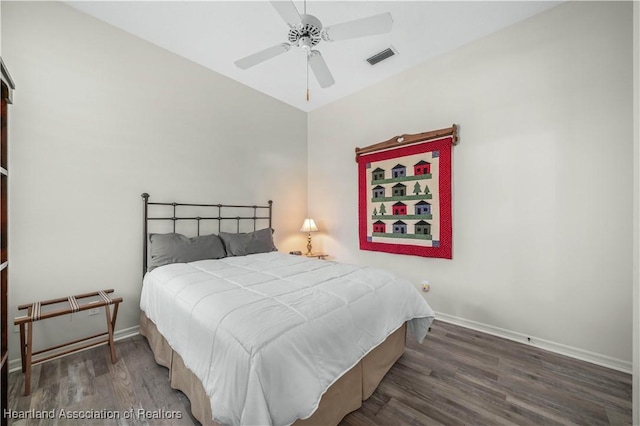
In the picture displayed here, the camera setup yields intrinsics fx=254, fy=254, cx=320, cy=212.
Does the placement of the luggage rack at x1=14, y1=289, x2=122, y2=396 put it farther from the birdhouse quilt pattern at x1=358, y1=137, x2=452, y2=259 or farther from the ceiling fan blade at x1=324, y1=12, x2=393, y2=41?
the birdhouse quilt pattern at x1=358, y1=137, x2=452, y2=259

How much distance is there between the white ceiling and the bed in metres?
2.12

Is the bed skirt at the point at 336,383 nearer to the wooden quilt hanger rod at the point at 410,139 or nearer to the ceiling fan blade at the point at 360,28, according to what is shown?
the wooden quilt hanger rod at the point at 410,139

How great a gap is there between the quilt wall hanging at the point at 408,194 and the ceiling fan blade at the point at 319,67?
1.34 m

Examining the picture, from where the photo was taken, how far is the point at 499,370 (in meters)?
1.98

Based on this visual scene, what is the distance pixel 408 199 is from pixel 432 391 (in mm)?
2011

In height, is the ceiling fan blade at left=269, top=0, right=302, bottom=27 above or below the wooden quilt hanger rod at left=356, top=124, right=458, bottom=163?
above

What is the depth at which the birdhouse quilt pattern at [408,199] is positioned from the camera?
114 inches

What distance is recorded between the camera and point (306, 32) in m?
1.88

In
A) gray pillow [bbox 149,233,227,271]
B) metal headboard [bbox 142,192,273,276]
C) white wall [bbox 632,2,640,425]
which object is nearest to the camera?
white wall [bbox 632,2,640,425]

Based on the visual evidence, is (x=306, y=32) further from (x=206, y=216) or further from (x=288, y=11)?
(x=206, y=216)

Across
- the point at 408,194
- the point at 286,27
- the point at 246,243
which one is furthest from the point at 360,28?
the point at 246,243

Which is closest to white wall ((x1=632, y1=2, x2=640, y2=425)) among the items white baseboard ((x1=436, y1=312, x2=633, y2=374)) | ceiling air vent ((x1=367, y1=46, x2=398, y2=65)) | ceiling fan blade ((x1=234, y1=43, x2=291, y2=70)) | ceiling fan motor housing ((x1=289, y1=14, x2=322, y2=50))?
white baseboard ((x1=436, y1=312, x2=633, y2=374))

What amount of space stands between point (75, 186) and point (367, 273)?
2.71 metres

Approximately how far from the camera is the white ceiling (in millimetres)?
2279
